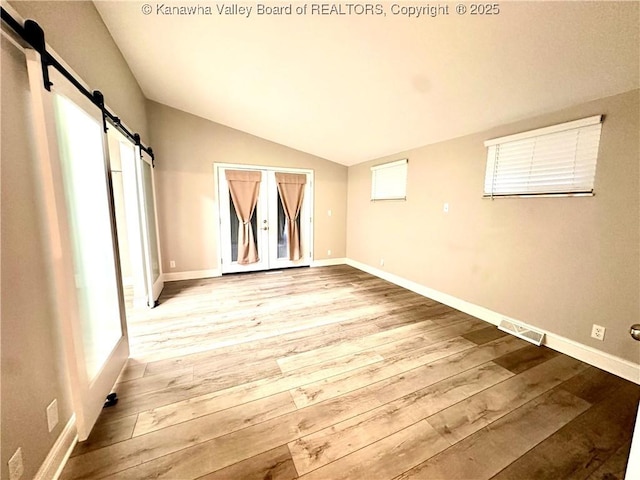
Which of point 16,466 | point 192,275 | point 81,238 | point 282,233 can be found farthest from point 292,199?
point 16,466

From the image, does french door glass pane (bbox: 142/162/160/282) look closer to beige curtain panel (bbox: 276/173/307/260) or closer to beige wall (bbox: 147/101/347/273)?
beige wall (bbox: 147/101/347/273)

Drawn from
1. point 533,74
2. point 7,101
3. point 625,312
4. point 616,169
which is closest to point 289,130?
point 533,74

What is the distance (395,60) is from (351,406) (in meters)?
2.62

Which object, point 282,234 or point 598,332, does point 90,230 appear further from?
point 598,332

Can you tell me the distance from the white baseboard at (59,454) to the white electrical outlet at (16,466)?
0.45 ft

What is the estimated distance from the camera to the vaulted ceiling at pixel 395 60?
1.49 m

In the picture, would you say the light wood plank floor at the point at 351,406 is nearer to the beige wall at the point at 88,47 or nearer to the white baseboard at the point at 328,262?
the beige wall at the point at 88,47

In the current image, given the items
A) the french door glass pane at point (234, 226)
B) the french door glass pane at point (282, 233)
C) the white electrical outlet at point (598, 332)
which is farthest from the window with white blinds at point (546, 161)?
the french door glass pane at point (234, 226)

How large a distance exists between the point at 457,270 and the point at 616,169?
165 cm

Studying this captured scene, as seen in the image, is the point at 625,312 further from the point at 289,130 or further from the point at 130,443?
the point at 289,130

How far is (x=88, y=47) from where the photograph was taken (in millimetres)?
1715

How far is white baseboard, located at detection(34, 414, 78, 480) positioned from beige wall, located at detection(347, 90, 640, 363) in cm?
358

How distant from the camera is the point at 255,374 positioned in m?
1.87

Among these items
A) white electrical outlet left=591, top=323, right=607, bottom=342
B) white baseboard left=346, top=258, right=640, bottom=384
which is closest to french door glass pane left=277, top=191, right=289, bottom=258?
white baseboard left=346, top=258, right=640, bottom=384
